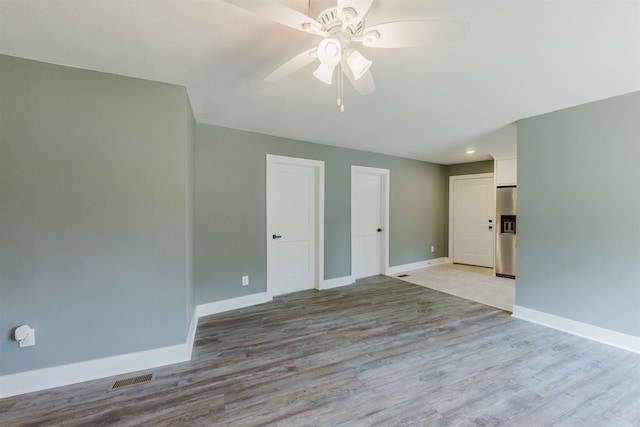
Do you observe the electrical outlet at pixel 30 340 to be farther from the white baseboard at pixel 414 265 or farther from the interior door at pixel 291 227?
the white baseboard at pixel 414 265

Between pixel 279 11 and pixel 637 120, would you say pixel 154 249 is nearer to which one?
pixel 279 11

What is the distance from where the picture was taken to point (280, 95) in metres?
2.39

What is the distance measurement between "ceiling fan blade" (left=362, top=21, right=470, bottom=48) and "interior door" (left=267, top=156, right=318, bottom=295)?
8.73ft

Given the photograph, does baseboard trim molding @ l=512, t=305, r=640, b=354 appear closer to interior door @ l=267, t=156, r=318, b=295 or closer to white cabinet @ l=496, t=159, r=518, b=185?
white cabinet @ l=496, t=159, r=518, b=185

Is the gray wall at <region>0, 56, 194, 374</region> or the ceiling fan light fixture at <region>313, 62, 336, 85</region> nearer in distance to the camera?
the ceiling fan light fixture at <region>313, 62, 336, 85</region>

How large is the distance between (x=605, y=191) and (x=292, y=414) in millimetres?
3436

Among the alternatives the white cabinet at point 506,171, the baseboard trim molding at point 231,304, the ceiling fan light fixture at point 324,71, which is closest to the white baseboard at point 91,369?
the baseboard trim molding at point 231,304

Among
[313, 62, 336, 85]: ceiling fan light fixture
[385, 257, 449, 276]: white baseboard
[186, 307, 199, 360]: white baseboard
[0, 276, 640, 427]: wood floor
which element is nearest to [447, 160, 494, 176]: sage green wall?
[385, 257, 449, 276]: white baseboard

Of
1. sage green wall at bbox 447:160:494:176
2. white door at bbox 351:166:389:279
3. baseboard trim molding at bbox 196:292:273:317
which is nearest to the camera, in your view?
baseboard trim molding at bbox 196:292:273:317

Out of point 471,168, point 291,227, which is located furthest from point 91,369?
point 471,168

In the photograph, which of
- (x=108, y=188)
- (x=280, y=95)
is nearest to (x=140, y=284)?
(x=108, y=188)

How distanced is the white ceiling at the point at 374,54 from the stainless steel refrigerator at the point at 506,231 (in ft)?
7.76

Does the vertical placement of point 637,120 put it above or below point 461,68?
below

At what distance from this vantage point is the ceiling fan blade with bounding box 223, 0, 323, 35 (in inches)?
40.3
